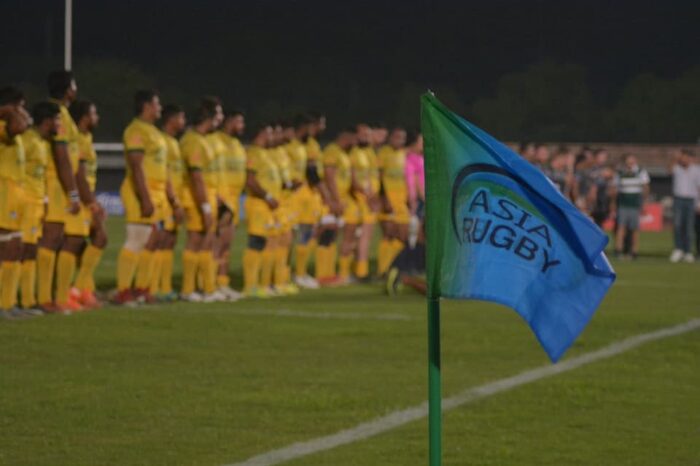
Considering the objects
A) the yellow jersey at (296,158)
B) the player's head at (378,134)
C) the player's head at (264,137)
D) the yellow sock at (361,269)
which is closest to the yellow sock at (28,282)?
the player's head at (264,137)

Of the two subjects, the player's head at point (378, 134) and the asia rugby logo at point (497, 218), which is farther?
the player's head at point (378, 134)

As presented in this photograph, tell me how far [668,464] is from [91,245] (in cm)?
875

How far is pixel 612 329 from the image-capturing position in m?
14.3

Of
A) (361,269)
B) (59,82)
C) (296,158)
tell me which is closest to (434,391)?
(59,82)

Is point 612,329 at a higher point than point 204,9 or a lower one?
lower

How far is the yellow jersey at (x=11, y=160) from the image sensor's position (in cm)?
1430

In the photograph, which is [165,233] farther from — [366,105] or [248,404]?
[366,105]

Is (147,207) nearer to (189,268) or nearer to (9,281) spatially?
(189,268)

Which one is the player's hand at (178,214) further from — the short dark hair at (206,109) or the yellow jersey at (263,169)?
the yellow jersey at (263,169)

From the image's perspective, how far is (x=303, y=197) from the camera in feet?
67.4

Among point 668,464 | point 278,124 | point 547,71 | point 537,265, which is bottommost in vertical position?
point 668,464

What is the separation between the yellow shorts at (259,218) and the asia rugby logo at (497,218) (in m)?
12.4

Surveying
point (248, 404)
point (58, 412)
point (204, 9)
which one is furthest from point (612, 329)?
point (204, 9)

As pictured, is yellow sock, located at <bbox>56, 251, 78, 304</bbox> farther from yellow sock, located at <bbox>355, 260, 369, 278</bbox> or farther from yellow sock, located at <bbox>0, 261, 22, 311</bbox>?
yellow sock, located at <bbox>355, 260, 369, 278</bbox>
